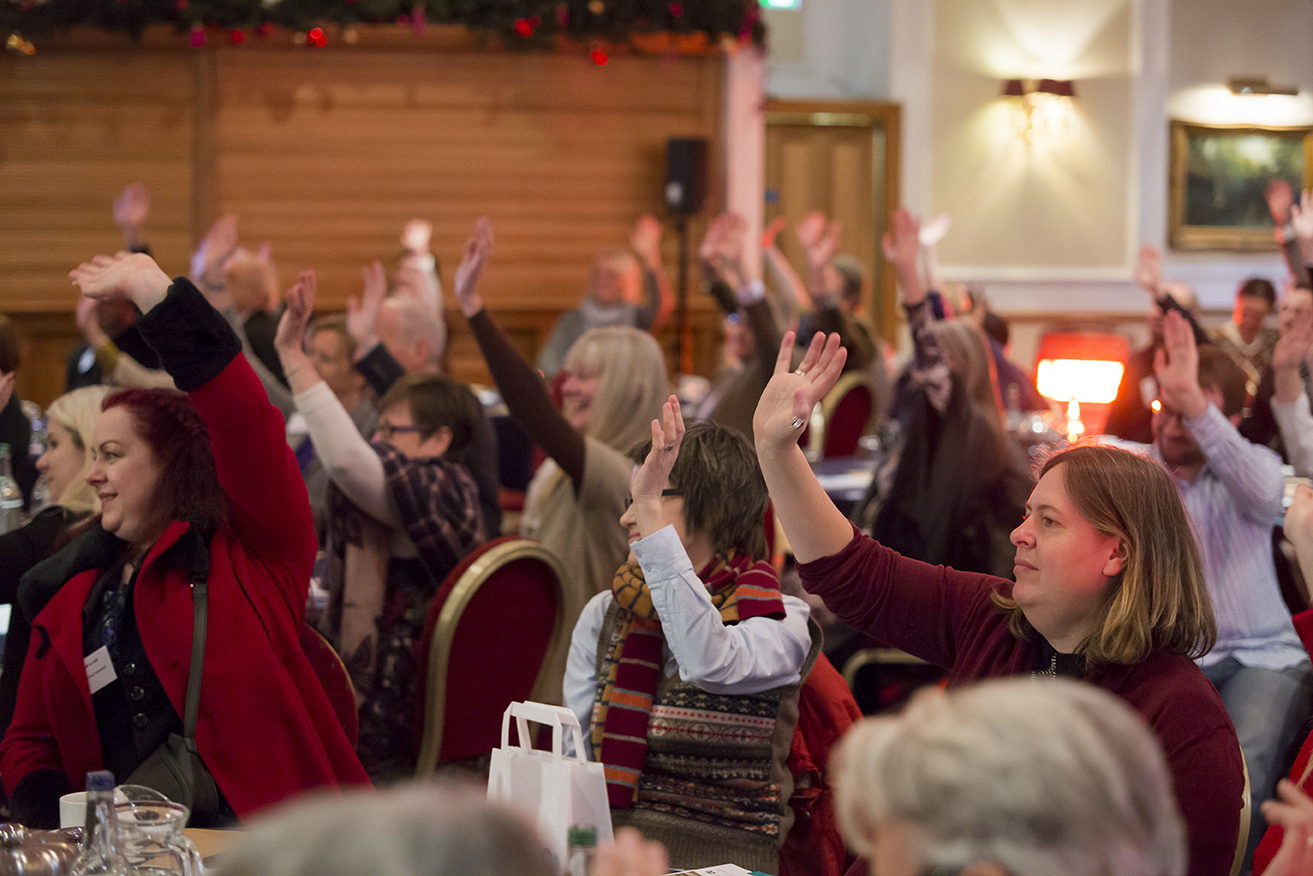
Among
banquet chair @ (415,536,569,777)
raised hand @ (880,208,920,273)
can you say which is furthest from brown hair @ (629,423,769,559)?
raised hand @ (880,208,920,273)

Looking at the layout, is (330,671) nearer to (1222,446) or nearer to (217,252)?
(1222,446)

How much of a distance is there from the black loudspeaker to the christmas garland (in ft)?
2.31

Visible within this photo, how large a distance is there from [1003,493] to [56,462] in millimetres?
2682

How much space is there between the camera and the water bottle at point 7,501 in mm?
3260

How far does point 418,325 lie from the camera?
16.8 feet

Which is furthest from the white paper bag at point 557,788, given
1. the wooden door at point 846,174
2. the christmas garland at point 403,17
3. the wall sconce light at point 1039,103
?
the wall sconce light at point 1039,103

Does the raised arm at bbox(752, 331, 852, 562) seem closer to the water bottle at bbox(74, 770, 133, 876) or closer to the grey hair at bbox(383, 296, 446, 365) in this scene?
the water bottle at bbox(74, 770, 133, 876)

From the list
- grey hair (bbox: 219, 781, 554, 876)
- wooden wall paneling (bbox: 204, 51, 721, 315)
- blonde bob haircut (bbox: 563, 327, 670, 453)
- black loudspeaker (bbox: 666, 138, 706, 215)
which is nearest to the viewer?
grey hair (bbox: 219, 781, 554, 876)

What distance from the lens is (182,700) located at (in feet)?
6.90

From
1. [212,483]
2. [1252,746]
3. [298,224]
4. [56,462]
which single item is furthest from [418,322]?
[298,224]

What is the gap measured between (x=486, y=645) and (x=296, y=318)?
2.71 ft

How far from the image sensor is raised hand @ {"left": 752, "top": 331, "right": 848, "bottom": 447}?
1.93 metres

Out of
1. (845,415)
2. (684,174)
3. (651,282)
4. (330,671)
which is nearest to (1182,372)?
(330,671)

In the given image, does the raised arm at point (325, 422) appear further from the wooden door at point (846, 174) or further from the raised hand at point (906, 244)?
the wooden door at point (846, 174)
